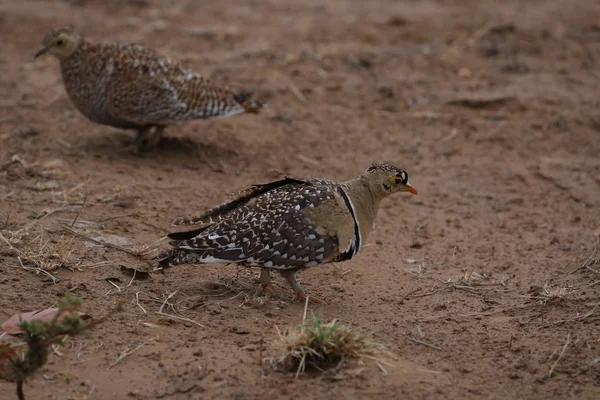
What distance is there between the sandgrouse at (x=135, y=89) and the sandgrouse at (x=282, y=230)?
2.35 m

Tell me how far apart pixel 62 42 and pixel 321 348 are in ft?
16.4

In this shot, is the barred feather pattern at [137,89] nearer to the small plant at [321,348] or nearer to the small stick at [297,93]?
the small stick at [297,93]

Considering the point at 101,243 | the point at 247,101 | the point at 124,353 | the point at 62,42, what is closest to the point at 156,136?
the point at 247,101

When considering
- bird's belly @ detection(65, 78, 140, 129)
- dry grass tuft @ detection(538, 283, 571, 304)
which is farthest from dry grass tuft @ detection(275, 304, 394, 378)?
bird's belly @ detection(65, 78, 140, 129)

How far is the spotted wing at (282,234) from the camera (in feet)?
17.9

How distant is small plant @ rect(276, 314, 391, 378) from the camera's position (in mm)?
4594

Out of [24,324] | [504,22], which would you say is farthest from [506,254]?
[504,22]

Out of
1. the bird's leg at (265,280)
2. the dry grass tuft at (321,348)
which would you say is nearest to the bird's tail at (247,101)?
the bird's leg at (265,280)

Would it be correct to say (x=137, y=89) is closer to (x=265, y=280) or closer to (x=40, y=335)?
(x=265, y=280)

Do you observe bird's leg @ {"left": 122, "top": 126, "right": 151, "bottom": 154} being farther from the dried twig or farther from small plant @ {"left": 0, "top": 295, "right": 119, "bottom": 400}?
small plant @ {"left": 0, "top": 295, "right": 119, "bottom": 400}

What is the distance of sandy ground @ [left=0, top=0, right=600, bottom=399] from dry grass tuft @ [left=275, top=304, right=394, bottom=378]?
0.09m

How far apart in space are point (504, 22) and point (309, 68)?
3135 mm

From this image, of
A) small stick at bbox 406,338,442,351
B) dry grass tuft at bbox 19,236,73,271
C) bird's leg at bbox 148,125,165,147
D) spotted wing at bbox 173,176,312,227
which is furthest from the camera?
bird's leg at bbox 148,125,165,147

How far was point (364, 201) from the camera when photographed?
5.95m
